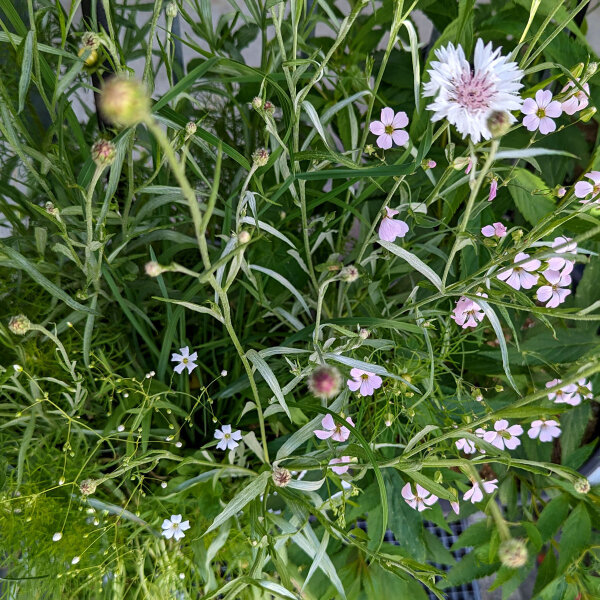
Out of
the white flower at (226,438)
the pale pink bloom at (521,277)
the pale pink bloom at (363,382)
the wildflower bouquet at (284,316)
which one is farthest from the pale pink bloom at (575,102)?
the white flower at (226,438)

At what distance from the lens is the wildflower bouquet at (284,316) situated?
365 millimetres

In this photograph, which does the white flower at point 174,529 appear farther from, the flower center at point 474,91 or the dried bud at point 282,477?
the flower center at point 474,91

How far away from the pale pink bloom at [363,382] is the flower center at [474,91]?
20cm


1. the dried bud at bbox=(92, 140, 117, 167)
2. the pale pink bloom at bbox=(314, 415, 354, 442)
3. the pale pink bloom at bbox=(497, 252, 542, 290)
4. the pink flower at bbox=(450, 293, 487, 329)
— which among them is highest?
the dried bud at bbox=(92, 140, 117, 167)

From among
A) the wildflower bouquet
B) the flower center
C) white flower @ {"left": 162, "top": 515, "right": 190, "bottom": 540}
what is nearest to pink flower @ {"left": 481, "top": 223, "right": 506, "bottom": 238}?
the wildflower bouquet

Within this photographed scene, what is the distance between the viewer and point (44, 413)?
1.52 feet

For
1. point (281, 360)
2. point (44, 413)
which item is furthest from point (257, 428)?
point (44, 413)

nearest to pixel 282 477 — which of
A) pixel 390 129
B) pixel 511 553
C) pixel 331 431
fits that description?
pixel 331 431

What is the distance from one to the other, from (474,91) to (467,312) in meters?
0.17

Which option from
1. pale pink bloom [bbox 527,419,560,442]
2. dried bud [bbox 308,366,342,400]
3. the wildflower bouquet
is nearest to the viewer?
dried bud [bbox 308,366,342,400]

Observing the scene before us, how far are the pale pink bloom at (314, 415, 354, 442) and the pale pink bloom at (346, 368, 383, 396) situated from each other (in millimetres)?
26

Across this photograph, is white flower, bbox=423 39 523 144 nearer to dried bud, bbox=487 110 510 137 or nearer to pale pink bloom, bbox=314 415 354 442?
dried bud, bbox=487 110 510 137

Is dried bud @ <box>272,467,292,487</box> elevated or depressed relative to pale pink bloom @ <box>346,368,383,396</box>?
depressed

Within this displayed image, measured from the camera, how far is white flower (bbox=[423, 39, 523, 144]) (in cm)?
28
